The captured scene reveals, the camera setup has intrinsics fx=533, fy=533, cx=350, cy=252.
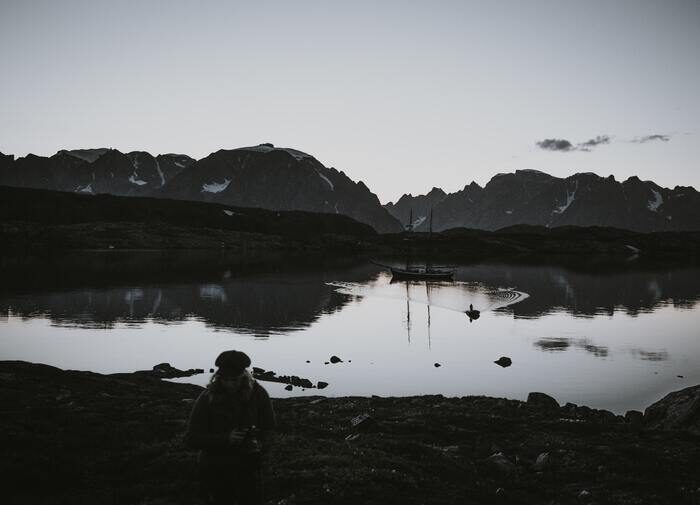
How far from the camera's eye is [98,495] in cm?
1355

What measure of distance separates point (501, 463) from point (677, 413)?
13.5m

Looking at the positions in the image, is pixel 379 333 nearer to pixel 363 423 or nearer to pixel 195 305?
pixel 195 305

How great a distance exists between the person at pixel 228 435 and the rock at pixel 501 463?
11150 mm

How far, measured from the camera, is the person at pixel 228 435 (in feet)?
29.8

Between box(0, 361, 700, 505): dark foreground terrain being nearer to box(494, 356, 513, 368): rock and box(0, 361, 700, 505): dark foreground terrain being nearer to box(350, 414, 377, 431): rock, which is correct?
box(350, 414, 377, 431): rock

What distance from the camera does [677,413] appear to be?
26109 mm

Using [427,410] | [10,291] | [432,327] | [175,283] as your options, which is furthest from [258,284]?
[427,410]

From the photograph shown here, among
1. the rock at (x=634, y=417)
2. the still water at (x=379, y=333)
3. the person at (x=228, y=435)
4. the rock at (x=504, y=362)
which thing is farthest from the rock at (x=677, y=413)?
the person at (x=228, y=435)

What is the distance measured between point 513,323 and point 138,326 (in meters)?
47.6

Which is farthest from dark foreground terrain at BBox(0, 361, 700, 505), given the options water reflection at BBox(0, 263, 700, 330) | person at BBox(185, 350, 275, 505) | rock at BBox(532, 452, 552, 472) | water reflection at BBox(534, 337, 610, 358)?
water reflection at BBox(0, 263, 700, 330)

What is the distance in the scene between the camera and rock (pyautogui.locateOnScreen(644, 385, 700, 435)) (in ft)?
81.7

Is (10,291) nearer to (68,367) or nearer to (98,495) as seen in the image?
(68,367)

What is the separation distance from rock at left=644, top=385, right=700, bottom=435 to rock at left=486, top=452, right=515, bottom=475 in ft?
36.2

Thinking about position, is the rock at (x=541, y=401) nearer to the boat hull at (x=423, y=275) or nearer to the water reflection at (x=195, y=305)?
the water reflection at (x=195, y=305)
